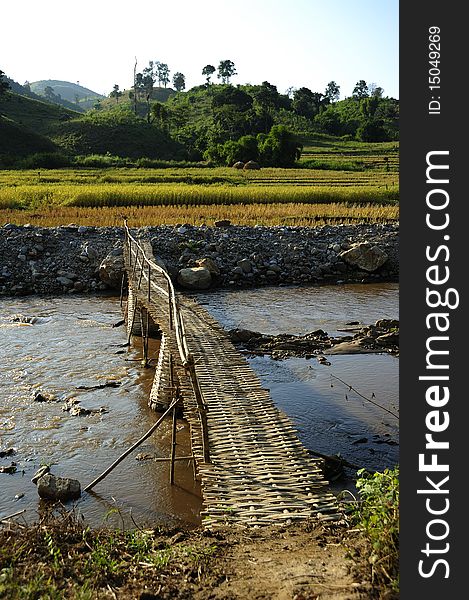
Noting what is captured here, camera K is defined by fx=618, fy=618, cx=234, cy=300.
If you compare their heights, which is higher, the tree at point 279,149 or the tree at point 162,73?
the tree at point 162,73

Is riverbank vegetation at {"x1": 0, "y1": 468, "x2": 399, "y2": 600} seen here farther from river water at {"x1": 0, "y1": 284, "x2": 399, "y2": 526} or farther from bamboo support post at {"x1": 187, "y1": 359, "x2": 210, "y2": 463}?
river water at {"x1": 0, "y1": 284, "x2": 399, "y2": 526}

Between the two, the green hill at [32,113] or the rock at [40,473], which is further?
the green hill at [32,113]

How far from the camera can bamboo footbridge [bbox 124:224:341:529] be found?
13.7 feet

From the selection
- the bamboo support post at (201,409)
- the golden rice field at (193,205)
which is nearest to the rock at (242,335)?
the bamboo support post at (201,409)

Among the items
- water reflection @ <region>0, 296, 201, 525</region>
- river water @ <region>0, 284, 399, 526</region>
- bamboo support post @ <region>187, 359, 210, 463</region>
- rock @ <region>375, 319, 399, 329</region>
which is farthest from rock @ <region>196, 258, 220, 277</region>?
bamboo support post @ <region>187, 359, 210, 463</region>

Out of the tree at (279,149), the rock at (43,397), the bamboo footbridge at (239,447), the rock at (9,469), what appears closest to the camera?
the bamboo footbridge at (239,447)

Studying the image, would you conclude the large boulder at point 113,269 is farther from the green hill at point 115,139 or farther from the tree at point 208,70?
the tree at point 208,70

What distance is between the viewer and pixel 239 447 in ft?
16.3

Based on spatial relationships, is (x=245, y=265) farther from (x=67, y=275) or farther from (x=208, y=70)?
(x=208, y=70)

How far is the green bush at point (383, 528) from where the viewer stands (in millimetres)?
2900

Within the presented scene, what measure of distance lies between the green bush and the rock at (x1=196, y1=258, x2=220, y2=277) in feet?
38.3

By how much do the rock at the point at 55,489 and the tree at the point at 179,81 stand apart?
116653 mm

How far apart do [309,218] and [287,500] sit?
54.6 ft

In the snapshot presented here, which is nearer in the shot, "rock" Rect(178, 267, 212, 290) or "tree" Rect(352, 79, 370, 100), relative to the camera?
"rock" Rect(178, 267, 212, 290)
